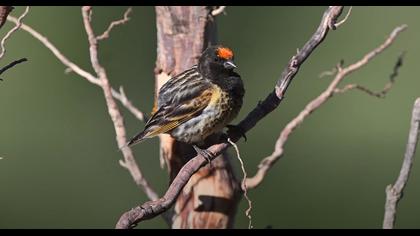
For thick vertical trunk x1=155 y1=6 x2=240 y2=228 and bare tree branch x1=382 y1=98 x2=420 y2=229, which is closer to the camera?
bare tree branch x1=382 y1=98 x2=420 y2=229

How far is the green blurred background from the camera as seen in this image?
22.4 ft

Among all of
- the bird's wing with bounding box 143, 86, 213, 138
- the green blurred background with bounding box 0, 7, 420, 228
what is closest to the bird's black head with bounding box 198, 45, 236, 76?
the bird's wing with bounding box 143, 86, 213, 138

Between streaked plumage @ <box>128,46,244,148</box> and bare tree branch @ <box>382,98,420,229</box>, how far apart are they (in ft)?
4.49

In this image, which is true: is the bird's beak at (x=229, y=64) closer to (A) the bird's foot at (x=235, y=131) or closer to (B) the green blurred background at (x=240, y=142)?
(A) the bird's foot at (x=235, y=131)

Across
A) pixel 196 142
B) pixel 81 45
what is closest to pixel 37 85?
pixel 81 45

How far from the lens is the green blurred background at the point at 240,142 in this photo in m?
6.82

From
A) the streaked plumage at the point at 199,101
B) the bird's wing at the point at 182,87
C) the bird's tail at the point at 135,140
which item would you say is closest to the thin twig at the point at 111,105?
the bird's tail at the point at 135,140

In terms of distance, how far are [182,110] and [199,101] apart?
0.29 feet

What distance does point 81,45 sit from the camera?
7.56 meters

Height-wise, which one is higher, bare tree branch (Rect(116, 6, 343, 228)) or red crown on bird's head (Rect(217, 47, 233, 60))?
red crown on bird's head (Rect(217, 47, 233, 60))

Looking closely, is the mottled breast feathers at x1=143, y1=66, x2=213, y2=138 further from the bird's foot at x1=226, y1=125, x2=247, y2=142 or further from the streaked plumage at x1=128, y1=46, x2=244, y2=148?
the bird's foot at x1=226, y1=125, x2=247, y2=142

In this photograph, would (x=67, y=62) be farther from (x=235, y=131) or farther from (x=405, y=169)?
(x=405, y=169)

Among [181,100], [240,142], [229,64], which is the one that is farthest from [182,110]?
[240,142]

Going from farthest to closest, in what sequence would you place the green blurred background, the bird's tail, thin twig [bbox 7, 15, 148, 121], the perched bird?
1. the green blurred background
2. the perched bird
3. thin twig [bbox 7, 15, 148, 121]
4. the bird's tail
